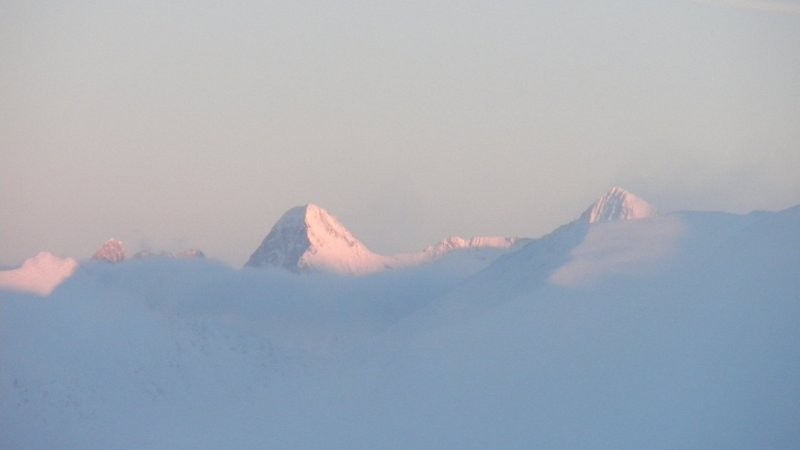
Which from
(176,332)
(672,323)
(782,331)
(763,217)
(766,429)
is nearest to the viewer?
(766,429)

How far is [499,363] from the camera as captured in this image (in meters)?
80.7

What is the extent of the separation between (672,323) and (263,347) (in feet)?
122

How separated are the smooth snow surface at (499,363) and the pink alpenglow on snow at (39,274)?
887mm

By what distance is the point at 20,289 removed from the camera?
94938 millimetres

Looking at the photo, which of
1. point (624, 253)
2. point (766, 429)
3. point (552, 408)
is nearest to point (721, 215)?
point (624, 253)

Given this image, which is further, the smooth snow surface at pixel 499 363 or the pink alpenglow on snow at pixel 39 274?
the pink alpenglow on snow at pixel 39 274

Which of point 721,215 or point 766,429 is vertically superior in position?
point 721,215

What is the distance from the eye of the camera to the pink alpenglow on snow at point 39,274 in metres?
95.3

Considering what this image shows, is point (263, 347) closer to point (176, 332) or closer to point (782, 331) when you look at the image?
point (176, 332)

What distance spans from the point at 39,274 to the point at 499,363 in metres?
30.9

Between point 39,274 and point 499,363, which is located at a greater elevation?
point 499,363

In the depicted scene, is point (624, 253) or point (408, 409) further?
point (624, 253)

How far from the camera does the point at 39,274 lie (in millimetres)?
97688

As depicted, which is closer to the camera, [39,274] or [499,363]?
[499,363]
